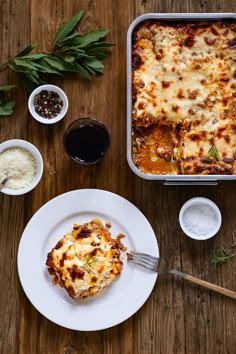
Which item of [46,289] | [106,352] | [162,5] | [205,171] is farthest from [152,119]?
[106,352]

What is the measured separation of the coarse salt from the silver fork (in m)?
0.22

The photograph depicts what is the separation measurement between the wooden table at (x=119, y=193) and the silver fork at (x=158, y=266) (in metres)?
0.06

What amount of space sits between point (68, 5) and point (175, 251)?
4.48 ft

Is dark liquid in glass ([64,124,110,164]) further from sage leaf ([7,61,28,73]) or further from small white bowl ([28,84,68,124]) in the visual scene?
sage leaf ([7,61,28,73])

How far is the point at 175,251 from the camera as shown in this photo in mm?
2936

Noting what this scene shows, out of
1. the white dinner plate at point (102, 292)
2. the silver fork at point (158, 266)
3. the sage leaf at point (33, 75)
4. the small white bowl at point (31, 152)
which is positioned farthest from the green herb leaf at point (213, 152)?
the sage leaf at point (33, 75)

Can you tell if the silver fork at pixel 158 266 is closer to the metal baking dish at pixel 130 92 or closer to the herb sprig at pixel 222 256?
the herb sprig at pixel 222 256

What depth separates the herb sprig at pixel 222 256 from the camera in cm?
292

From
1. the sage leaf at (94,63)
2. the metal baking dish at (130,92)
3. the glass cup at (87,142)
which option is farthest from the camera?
the sage leaf at (94,63)

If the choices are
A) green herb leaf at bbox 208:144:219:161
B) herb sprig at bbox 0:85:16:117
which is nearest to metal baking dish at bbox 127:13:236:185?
green herb leaf at bbox 208:144:219:161

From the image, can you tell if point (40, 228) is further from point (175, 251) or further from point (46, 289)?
point (175, 251)

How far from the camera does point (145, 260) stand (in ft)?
9.37

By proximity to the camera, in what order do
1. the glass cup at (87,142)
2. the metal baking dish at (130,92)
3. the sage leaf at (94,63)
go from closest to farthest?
the metal baking dish at (130,92) < the glass cup at (87,142) < the sage leaf at (94,63)

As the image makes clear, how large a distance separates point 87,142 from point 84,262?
0.58 m
